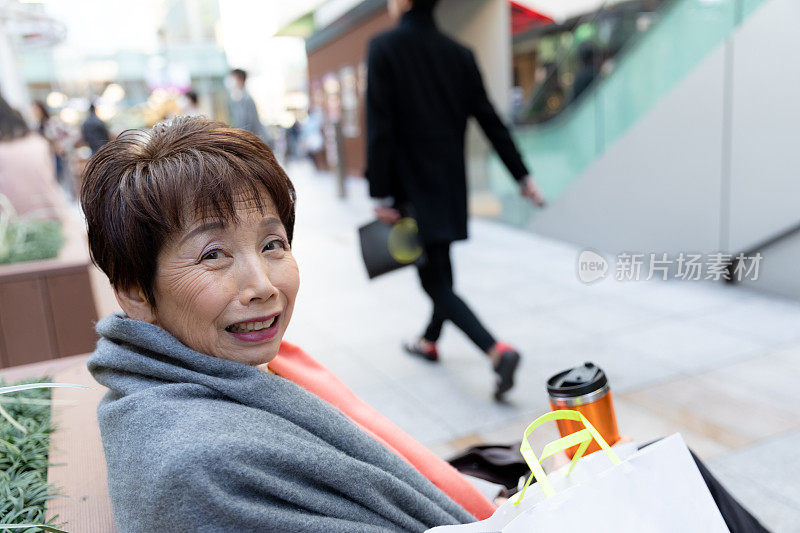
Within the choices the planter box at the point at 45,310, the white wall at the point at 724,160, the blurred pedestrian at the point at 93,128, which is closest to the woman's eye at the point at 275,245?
the planter box at the point at 45,310

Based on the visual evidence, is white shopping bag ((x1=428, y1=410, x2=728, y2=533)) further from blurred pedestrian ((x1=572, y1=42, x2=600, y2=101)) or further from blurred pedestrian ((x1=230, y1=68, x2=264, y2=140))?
blurred pedestrian ((x1=230, y1=68, x2=264, y2=140))

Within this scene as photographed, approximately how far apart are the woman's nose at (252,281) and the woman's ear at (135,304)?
166 millimetres

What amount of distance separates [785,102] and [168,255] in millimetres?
4497

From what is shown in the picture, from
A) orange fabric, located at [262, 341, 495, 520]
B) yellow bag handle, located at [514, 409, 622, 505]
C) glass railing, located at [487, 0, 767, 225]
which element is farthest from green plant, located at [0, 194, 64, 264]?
glass railing, located at [487, 0, 767, 225]

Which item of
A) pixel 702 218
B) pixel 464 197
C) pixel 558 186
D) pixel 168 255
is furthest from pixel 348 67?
pixel 168 255

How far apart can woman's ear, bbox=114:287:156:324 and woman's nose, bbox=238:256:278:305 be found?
0.17 m

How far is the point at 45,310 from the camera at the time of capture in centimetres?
308

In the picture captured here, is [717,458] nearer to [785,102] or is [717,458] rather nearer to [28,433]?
[28,433]

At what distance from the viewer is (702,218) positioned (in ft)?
17.0

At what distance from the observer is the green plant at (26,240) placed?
3244 millimetres

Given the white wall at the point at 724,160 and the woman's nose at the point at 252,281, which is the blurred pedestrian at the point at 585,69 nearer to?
the white wall at the point at 724,160

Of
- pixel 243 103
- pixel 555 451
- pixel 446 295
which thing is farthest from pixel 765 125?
pixel 243 103

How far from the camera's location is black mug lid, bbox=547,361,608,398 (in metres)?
1.28

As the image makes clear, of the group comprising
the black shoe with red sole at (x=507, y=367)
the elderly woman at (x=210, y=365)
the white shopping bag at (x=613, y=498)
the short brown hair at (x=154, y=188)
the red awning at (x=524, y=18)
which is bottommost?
the black shoe with red sole at (x=507, y=367)
